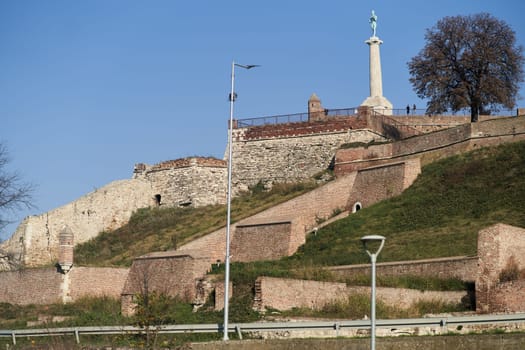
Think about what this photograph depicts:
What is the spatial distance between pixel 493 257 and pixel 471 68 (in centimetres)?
2491

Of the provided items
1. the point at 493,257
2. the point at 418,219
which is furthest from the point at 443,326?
the point at 418,219

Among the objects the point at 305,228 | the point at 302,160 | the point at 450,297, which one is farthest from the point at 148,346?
the point at 302,160

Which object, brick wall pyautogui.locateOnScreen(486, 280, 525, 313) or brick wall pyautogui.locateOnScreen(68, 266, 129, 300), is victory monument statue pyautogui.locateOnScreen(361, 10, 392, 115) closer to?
brick wall pyautogui.locateOnScreen(68, 266, 129, 300)

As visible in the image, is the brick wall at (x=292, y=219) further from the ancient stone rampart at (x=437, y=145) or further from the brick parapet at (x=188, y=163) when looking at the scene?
the brick parapet at (x=188, y=163)

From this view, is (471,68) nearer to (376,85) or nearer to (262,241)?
(376,85)

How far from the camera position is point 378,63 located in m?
58.8

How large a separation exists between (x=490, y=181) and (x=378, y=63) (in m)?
18.2

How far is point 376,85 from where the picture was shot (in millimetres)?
58344

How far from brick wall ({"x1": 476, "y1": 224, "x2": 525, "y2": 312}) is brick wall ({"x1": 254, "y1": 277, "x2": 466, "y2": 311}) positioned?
4.56ft

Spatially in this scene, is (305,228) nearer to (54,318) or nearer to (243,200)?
(243,200)

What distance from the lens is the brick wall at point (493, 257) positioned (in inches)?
1207

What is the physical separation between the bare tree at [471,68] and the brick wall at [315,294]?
22.8 m

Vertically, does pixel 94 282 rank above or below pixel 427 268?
below

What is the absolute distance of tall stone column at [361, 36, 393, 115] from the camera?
57272 mm
